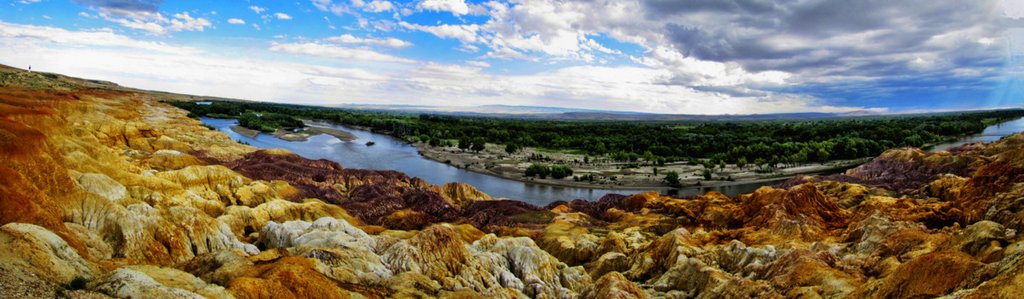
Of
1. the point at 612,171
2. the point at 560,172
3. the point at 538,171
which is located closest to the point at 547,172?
the point at 538,171

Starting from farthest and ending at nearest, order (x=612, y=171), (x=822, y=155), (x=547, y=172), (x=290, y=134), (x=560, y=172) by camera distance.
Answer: (x=290, y=134)
(x=822, y=155)
(x=612, y=171)
(x=547, y=172)
(x=560, y=172)

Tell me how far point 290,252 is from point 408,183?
167 feet

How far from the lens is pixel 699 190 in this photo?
352 ft

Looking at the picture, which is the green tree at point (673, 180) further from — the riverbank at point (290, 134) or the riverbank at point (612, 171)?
the riverbank at point (290, 134)

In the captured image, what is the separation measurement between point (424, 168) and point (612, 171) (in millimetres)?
45724

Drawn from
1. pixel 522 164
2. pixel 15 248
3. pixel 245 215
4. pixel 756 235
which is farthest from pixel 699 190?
pixel 15 248

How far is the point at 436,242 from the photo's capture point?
28078 millimetres

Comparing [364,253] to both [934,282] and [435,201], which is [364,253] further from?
[435,201]

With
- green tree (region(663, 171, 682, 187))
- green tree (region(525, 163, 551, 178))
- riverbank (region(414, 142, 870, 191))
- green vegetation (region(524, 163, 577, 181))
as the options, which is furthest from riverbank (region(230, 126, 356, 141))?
green tree (region(663, 171, 682, 187))

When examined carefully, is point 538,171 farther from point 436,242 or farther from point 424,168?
point 436,242

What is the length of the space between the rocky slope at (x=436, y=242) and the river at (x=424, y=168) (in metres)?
44.6

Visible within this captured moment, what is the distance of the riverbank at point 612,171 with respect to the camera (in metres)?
113

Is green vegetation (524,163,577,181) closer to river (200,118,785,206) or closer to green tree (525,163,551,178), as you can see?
green tree (525,163,551,178)

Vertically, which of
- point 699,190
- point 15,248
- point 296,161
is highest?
point 15,248
